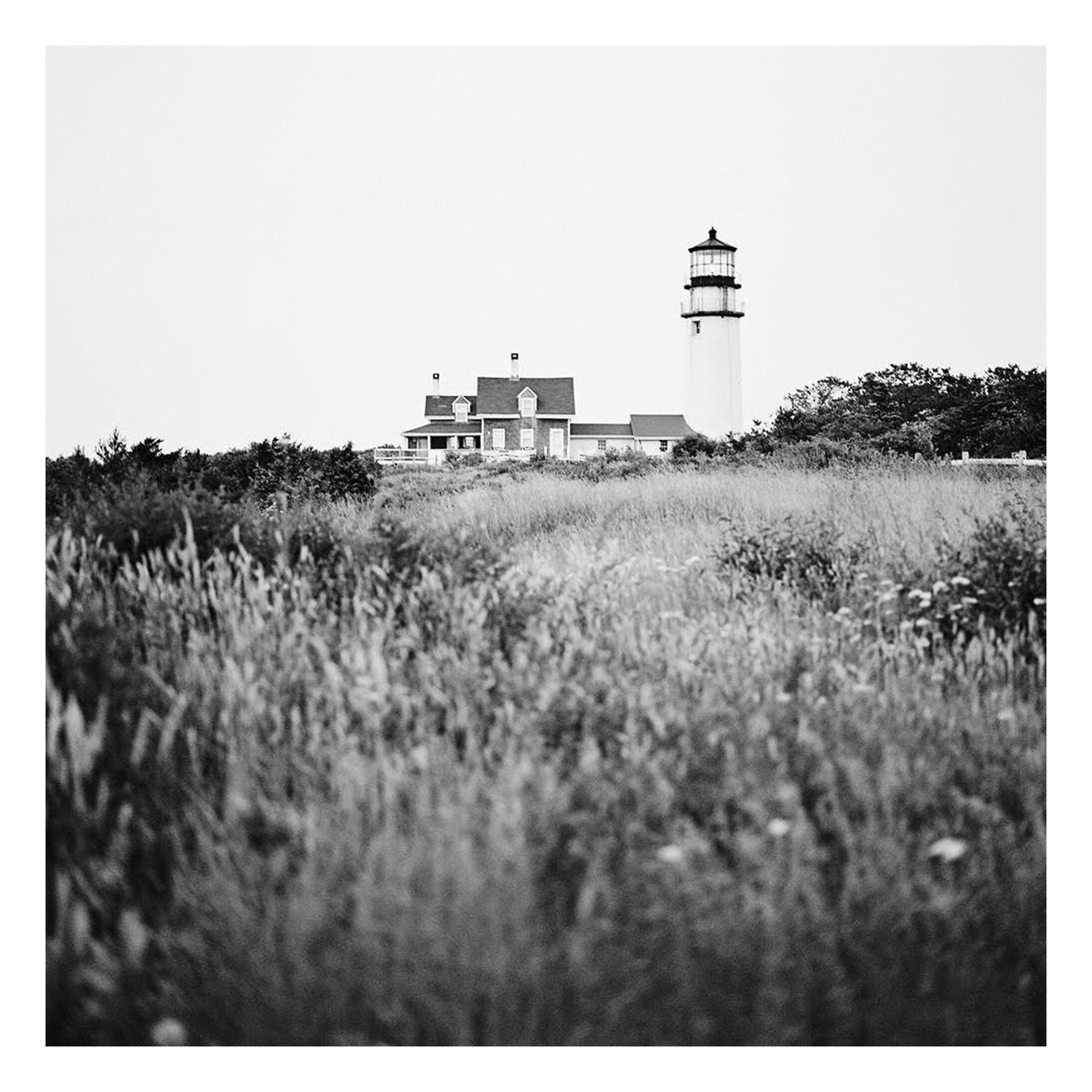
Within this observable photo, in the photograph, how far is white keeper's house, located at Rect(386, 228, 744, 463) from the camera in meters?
3.89

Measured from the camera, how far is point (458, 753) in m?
3.14

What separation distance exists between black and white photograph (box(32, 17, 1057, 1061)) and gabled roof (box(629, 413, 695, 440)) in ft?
0.05

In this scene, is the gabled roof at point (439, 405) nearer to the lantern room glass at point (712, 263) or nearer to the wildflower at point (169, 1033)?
the lantern room glass at point (712, 263)

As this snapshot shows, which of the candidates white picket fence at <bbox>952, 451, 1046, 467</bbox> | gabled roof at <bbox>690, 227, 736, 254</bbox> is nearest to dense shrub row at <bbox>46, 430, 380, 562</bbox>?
gabled roof at <bbox>690, 227, 736, 254</bbox>

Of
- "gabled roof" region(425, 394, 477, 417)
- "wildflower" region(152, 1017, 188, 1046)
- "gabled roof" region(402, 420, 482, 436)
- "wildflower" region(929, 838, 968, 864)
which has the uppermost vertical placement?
"gabled roof" region(425, 394, 477, 417)

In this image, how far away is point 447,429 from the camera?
13.4 feet

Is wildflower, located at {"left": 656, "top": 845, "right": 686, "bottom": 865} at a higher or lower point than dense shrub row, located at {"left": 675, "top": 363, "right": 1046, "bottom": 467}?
lower

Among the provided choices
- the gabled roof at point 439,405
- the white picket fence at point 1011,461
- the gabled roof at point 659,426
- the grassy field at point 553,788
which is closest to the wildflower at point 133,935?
the grassy field at point 553,788

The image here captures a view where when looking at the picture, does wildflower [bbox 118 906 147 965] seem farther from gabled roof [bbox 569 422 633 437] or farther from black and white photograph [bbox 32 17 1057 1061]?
gabled roof [bbox 569 422 633 437]

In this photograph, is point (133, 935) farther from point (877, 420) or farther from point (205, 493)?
point (877, 420)

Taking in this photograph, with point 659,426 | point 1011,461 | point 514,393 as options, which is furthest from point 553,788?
point 1011,461

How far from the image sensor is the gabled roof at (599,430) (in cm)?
418

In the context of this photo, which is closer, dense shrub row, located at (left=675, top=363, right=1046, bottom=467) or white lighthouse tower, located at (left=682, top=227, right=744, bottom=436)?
white lighthouse tower, located at (left=682, top=227, right=744, bottom=436)

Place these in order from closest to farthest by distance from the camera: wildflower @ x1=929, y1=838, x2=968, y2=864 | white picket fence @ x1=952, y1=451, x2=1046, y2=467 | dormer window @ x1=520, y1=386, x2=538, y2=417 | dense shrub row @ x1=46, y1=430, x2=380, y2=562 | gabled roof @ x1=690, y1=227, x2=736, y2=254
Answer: wildflower @ x1=929, y1=838, x2=968, y2=864 < dense shrub row @ x1=46, y1=430, x2=380, y2=562 < white picket fence @ x1=952, y1=451, x2=1046, y2=467 < dormer window @ x1=520, y1=386, x2=538, y2=417 < gabled roof @ x1=690, y1=227, x2=736, y2=254
